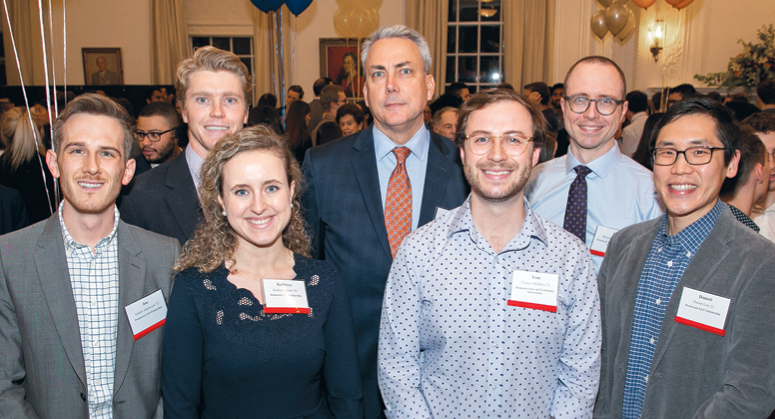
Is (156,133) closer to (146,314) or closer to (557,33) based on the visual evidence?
(146,314)

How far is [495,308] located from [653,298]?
596 millimetres

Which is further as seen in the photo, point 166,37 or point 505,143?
point 166,37

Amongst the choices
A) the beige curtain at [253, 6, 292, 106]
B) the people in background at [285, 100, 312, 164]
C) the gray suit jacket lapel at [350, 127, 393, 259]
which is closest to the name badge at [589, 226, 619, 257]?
the gray suit jacket lapel at [350, 127, 393, 259]

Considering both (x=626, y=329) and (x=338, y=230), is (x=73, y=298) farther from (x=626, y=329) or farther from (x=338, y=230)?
(x=626, y=329)

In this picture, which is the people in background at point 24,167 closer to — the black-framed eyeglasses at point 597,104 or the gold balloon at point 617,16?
the black-framed eyeglasses at point 597,104

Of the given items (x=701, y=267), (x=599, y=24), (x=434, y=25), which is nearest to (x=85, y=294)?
(x=701, y=267)

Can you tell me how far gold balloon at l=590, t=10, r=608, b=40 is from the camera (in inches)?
364

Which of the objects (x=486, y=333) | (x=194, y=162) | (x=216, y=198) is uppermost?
(x=194, y=162)

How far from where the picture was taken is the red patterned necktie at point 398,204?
2230mm

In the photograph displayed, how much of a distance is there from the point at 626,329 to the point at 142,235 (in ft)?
5.66

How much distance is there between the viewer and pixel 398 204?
2.26 metres

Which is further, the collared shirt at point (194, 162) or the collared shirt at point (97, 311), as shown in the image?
the collared shirt at point (194, 162)

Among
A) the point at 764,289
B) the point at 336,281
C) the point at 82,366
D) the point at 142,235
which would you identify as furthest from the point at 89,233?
the point at 764,289

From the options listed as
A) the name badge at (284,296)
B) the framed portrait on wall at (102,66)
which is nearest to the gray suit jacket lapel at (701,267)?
the name badge at (284,296)
